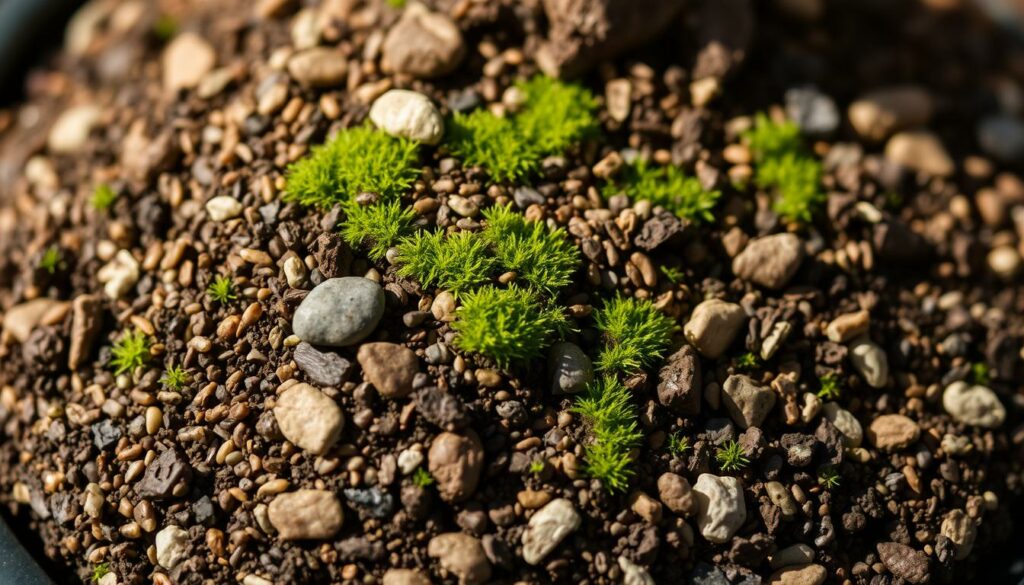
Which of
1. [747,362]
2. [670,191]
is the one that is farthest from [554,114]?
[747,362]

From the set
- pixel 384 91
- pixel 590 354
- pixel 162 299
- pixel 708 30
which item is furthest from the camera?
pixel 708 30

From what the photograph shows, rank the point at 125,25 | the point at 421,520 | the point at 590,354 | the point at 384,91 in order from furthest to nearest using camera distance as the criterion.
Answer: the point at 125,25 → the point at 384,91 → the point at 590,354 → the point at 421,520

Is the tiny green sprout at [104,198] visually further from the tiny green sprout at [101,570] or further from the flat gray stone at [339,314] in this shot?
the tiny green sprout at [101,570]

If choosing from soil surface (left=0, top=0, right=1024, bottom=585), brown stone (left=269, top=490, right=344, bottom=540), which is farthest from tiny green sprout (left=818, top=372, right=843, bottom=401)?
brown stone (left=269, top=490, right=344, bottom=540)

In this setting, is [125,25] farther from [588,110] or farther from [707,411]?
[707,411]

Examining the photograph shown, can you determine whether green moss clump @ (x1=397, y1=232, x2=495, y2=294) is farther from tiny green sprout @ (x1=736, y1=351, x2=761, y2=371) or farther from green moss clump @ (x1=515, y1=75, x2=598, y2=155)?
tiny green sprout @ (x1=736, y1=351, x2=761, y2=371)

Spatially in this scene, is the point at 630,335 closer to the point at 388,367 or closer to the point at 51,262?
the point at 388,367

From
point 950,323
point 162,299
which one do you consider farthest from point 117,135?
point 950,323
